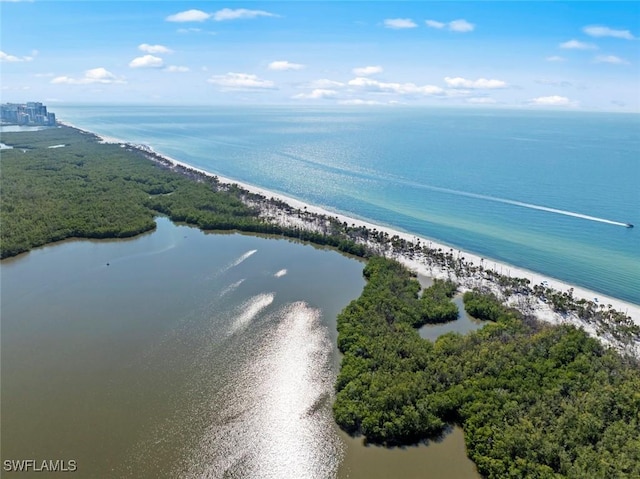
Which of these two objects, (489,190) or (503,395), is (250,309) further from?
(489,190)

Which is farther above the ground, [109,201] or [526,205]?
[109,201]

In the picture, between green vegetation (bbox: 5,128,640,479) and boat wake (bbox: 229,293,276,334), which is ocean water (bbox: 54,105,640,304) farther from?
boat wake (bbox: 229,293,276,334)

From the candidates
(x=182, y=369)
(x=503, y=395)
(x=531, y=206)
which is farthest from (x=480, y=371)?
(x=531, y=206)

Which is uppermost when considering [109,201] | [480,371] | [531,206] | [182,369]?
[109,201]

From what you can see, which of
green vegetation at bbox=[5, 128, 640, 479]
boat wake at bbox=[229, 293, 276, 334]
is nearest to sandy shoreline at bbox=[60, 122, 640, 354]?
green vegetation at bbox=[5, 128, 640, 479]

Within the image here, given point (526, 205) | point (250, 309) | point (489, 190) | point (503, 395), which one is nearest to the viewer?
point (503, 395)

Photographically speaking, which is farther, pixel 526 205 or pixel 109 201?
pixel 526 205

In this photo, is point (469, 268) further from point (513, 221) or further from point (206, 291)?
point (206, 291)
